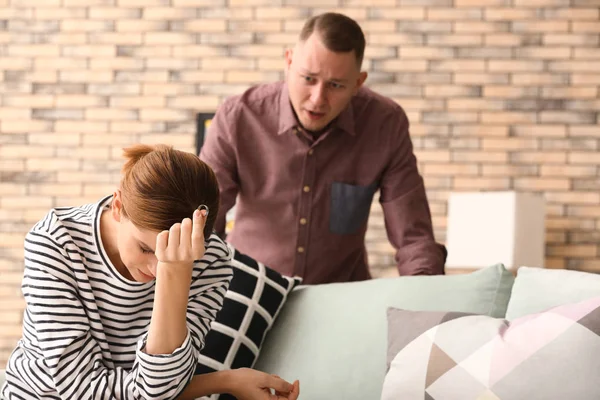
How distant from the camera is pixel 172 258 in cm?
142

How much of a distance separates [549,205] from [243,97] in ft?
7.01

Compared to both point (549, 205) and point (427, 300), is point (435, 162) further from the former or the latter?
point (427, 300)

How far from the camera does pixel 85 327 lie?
155 cm

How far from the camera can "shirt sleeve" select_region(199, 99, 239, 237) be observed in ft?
8.26

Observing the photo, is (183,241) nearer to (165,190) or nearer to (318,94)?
(165,190)

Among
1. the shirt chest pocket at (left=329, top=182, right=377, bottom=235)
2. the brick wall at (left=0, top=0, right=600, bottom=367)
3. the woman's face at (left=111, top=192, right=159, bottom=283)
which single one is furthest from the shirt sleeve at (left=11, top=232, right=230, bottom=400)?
the brick wall at (left=0, top=0, right=600, bottom=367)

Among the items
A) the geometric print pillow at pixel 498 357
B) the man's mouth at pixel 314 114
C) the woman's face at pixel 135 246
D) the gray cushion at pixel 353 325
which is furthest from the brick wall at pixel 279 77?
the woman's face at pixel 135 246

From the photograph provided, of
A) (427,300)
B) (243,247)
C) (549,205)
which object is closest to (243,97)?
(243,247)

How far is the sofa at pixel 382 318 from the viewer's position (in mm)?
1773

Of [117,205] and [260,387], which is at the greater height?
[117,205]

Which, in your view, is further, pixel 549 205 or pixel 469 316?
pixel 549 205

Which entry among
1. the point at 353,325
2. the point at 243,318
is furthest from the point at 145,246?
the point at 353,325

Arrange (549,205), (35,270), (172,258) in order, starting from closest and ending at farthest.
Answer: (172,258)
(35,270)
(549,205)

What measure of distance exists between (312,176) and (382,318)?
26.8 inches
